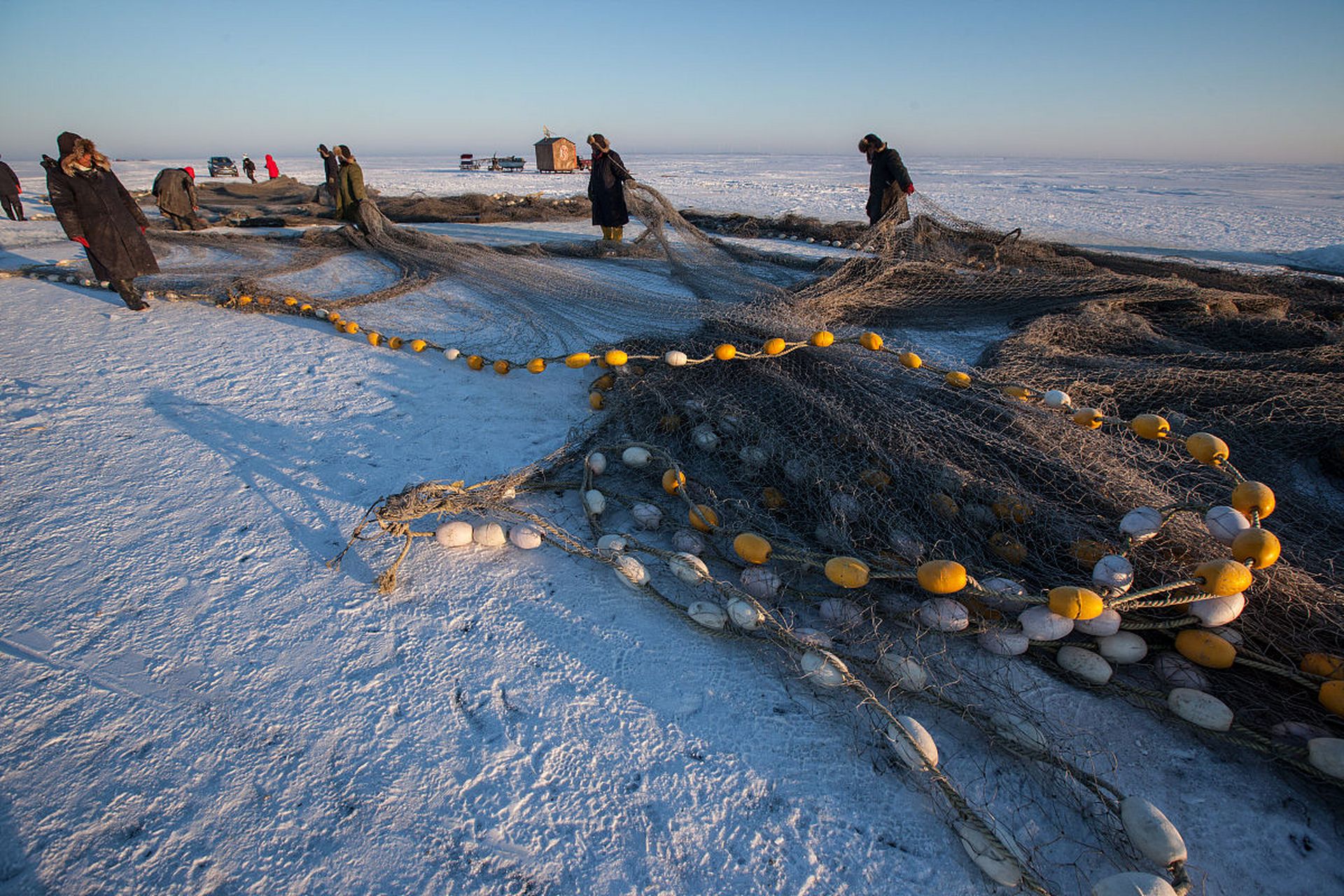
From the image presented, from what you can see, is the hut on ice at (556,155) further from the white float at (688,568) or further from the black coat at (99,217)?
the white float at (688,568)

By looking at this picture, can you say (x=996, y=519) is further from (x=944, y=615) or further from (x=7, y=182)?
(x=7, y=182)

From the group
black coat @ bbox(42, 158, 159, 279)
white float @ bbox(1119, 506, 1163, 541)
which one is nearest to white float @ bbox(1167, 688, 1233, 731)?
white float @ bbox(1119, 506, 1163, 541)

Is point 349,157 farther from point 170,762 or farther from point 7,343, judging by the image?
point 170,762

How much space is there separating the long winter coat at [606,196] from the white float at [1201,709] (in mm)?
6493

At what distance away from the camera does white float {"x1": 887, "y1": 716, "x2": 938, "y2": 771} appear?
1.22m

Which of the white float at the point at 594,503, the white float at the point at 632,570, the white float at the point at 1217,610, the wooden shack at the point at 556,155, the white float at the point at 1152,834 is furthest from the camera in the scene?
the wooden shack at the point at 556,155

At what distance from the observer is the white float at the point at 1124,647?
142 cm

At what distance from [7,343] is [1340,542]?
6139 millimetres

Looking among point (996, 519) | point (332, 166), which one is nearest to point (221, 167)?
point (332, 166)

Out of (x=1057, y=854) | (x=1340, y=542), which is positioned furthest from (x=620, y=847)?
(x=1340, y=542)

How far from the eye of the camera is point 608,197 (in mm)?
6859

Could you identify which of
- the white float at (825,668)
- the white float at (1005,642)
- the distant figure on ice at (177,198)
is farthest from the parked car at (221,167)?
the white float at (1005,642)

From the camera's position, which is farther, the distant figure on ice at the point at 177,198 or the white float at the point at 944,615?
the distant figure on ice at the point at 177,198

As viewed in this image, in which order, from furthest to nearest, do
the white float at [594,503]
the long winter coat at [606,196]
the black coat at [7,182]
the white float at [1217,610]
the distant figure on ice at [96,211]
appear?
1. the black coat at [7,182]
2. the long winter coat at [606,196]
3. the distant figure on ice at [96,211]
4. the white float at [594,503]
5. the white float at [1217,610]
